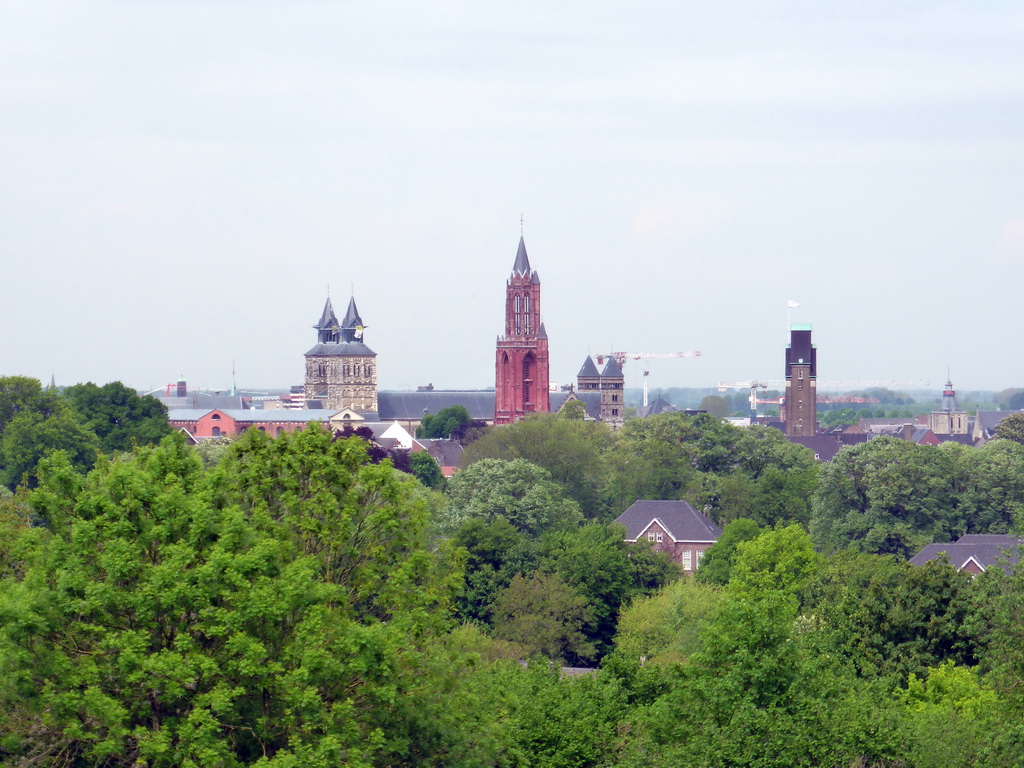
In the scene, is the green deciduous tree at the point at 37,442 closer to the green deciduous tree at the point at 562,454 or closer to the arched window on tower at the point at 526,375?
the green deciduous tree at the point at 562,454

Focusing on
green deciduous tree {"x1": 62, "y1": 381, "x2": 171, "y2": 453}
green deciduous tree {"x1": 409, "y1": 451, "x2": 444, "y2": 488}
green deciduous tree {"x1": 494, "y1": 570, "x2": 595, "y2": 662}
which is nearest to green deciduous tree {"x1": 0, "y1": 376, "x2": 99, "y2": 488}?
green deciduous tree {"x1": 62, "y1": 381, "x2": 171, "y2": 453}

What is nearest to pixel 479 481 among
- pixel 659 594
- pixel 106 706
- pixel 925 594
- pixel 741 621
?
pixel 659 594

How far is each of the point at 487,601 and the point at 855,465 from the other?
1017 inches

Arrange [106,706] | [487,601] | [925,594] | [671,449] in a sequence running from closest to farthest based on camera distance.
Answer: [106,706], [925,594], [487,601], [671,449]

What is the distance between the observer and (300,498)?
100 feet

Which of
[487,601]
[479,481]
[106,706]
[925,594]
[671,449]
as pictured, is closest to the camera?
[106,706]

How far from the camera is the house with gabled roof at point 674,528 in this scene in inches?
3381

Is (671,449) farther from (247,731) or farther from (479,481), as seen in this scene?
(247,731)

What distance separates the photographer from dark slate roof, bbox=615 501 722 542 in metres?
86.4

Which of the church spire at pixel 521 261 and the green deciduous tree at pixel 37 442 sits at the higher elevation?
the church spire at pixel 521 261

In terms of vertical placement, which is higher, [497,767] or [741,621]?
[741,621]

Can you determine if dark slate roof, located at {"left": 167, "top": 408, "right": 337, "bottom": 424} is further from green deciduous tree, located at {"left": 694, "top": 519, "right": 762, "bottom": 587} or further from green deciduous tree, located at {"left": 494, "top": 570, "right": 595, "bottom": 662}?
green deciduous tree, located at {"left": 494, "top": 570, "right": 595, "bottom": 662}

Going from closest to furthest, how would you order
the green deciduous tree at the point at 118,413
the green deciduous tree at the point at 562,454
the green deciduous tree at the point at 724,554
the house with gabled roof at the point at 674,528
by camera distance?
the green deciduous tree at the point at 724,554 → the house with gabled roof at the point at 674,528 → the green deciduous tree at the point at 118,413 → the green deciduous tree at the point at 562,454

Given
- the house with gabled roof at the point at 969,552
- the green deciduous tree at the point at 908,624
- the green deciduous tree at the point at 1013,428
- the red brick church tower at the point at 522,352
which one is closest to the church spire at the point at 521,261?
the red brick church tower at the point at 522,352
